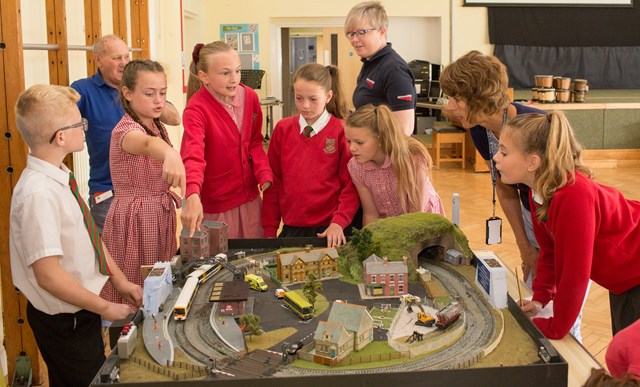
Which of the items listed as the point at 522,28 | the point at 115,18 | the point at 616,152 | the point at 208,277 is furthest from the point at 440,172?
the point at 208,277

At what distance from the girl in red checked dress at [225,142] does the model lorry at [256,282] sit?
0.82 metres

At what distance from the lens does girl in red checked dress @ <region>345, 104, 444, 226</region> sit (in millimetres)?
3049

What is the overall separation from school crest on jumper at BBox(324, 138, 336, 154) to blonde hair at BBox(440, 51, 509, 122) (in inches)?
27.9

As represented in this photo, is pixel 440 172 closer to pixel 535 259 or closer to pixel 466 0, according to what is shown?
pixel 466 0

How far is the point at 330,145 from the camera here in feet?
10.8

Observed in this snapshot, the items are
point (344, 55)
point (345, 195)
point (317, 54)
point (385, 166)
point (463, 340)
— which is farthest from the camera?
point (317, 54)

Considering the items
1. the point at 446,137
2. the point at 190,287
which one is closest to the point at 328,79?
the point at 190,287

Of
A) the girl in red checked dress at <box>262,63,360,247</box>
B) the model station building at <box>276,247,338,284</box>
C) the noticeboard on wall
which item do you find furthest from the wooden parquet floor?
the noticeboard on wall

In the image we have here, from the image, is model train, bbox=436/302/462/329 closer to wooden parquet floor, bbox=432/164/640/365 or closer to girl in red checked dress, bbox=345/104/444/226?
girl in red checked dress, bbox=345/104/444/226

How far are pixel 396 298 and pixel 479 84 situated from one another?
3.11 feet

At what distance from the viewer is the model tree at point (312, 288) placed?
7.22 ft

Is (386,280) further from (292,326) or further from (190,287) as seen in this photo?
(190,287)

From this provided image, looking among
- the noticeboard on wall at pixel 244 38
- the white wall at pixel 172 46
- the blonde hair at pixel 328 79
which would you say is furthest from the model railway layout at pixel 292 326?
the noticeboard on wall at pixel 244 38

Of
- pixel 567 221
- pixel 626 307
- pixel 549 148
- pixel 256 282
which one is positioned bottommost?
pixel 626 307
